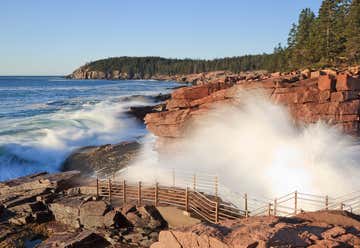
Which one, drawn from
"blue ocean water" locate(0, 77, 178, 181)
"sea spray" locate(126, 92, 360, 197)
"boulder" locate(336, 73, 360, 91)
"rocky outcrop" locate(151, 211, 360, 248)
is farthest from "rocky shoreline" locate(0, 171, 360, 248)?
"boulder" locate(336, 73, 360, 91)

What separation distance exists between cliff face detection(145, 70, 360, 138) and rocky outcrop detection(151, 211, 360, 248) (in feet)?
47.8

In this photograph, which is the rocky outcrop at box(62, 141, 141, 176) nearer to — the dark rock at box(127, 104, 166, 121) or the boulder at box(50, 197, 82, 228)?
the boulder at box(50, 197, 82, 228)

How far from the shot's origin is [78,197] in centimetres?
1869

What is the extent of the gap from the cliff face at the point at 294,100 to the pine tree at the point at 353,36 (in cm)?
2240

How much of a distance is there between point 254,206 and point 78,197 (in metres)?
9.14

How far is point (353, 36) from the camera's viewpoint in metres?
45.1

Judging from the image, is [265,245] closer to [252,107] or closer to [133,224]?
[133,224]

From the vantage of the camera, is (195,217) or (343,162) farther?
(343,162)

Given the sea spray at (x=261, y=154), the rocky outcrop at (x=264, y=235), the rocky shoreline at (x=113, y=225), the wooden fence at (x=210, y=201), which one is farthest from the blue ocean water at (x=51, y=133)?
the rocky outcrop at (x=264, y=235)

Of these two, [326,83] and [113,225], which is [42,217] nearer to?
[113,225]

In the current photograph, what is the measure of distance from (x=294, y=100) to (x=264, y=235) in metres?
16.9

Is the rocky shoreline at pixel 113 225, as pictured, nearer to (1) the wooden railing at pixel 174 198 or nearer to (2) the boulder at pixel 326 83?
(1) the wooden railing at pixel 174 198

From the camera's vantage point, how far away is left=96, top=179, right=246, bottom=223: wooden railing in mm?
15445

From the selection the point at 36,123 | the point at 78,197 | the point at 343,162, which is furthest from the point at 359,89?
the point at 36,123
